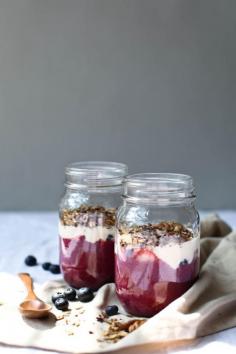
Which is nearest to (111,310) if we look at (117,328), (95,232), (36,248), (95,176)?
(117,328)

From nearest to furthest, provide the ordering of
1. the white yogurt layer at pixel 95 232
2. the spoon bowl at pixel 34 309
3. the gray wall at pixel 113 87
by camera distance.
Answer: the spoon bowl at pixel 34 309 → the white yogurt layer at pixel 95 232 → the gray wall at pixel 113 87

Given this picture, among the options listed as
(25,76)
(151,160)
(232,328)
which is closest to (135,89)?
(151,160)

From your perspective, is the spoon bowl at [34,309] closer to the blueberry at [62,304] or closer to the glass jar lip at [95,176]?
the blueberry at [62,304]

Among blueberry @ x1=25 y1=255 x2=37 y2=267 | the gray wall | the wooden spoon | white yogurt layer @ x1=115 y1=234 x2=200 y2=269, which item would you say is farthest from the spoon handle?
the gray wall

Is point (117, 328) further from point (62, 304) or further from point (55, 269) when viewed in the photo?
point (55, 269)

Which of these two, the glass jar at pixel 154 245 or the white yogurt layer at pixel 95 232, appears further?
the white yogurt layer at pixel 95 232

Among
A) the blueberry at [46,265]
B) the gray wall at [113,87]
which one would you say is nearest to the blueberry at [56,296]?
the blueberry at [46,265]
